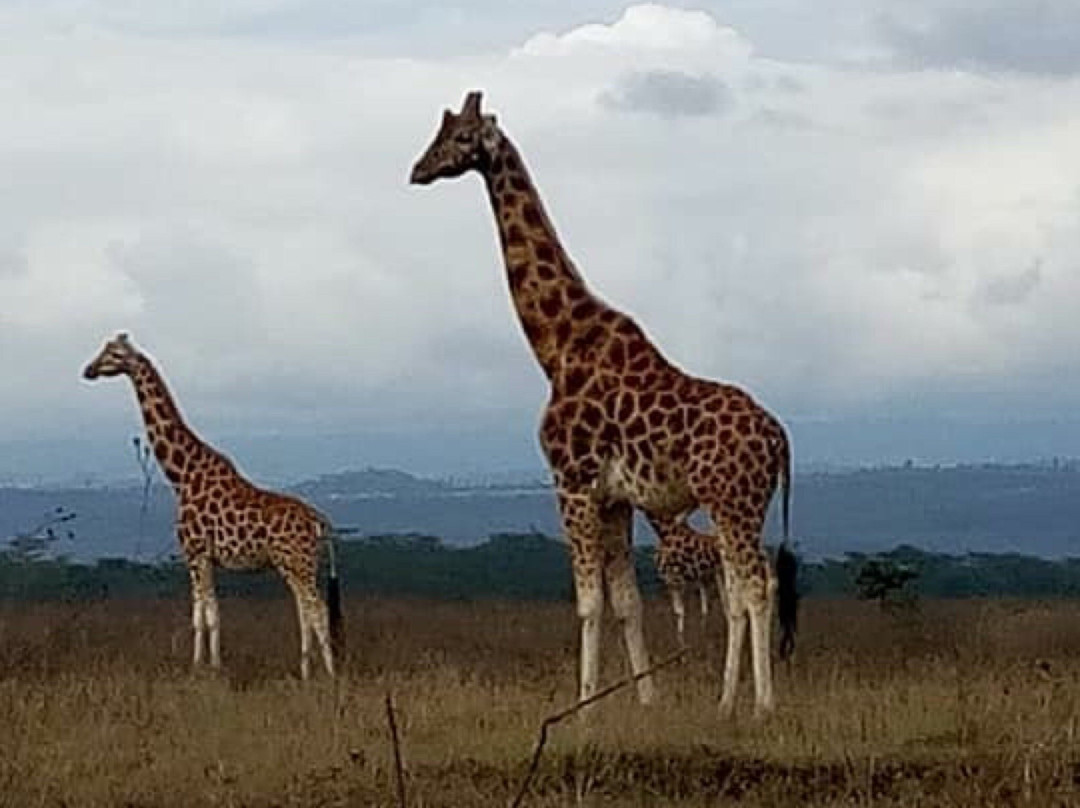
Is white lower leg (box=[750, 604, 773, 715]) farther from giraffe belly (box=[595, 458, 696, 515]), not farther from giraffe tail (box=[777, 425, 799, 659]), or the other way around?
giraffe tail (box=[777, 425, 799, 659])

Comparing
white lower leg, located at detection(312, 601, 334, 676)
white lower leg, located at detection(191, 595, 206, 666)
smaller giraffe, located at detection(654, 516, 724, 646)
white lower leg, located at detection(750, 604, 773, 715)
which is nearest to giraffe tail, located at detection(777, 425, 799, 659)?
white lower leg, located at detection(750, 604, 773, 715)

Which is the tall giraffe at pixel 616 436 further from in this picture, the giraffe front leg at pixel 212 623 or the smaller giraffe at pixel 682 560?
the smaller giraffe at pixel 682 560

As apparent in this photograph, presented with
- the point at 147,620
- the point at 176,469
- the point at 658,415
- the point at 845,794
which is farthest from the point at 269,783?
the point at 147,620

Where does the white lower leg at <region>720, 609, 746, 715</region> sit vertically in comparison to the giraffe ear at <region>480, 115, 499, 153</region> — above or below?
below

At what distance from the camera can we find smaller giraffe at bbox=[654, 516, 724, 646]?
852 inches

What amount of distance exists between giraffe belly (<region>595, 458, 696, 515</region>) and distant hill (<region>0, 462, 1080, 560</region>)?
5695 cm

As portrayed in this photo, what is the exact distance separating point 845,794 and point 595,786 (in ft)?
3.64

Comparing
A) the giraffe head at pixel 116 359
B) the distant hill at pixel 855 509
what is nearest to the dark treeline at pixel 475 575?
the giraffe head at pixel 116 359

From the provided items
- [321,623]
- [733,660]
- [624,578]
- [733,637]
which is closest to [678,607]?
[321,623]

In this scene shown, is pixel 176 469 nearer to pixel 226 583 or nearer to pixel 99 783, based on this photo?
pixel 99 783

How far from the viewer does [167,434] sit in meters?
21.0

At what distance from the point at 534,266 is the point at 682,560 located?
6.72 metres

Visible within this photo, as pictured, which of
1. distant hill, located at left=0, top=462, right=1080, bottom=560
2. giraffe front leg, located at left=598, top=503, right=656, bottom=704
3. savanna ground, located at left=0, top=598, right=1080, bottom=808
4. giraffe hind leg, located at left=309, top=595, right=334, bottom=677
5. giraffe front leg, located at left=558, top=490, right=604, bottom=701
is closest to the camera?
savanna ground, located at left=0, top=598, right=1080, bottom=808

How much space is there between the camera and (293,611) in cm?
2902
